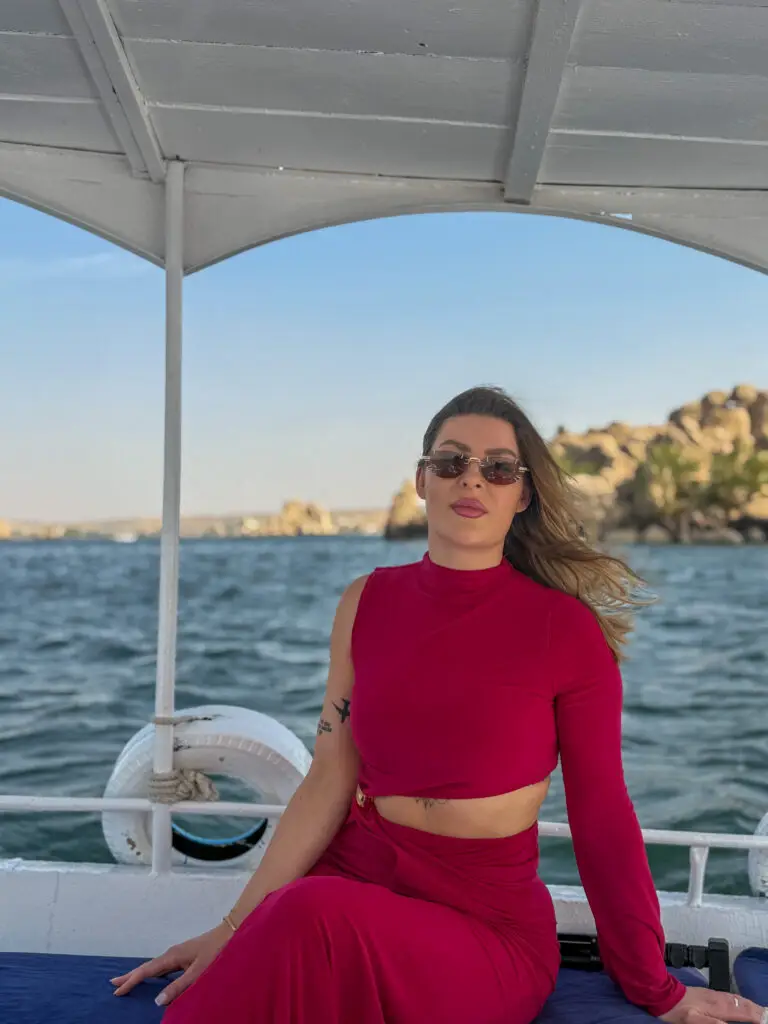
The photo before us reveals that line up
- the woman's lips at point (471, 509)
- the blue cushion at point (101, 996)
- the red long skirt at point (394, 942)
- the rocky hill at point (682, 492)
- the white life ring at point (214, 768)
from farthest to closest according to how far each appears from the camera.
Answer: the rocky hill at point (682, 492), the white life ring at point (214, 768), the woman's lips at point (471, 509), the blue cushion at point (101, 996), the red long skirt at point (394, 942)

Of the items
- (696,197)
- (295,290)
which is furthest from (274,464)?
(696,197)

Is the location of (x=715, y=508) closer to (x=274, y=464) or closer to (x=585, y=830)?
(x=274, y=464)

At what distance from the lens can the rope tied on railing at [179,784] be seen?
99.0 inches

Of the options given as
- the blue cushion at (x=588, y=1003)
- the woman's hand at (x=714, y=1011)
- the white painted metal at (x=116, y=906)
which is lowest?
the white painted metal at (x=116, y=906)

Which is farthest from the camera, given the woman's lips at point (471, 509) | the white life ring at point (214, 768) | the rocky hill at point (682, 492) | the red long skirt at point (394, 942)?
the rocky hill at point (682, 492)

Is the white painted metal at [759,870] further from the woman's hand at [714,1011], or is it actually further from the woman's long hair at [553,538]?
the woman's long hair at [553,538]

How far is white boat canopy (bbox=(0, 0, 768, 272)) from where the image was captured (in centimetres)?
182

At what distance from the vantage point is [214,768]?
8.64ft

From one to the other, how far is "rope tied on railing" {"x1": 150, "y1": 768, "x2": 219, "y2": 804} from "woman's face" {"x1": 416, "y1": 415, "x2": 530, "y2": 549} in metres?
1.07

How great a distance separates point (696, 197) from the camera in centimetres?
257

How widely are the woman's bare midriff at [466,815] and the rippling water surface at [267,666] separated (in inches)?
271

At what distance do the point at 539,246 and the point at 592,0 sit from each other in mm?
29033

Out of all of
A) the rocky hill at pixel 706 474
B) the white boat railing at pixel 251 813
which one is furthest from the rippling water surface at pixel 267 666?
the white boat railing at pixel 251 813

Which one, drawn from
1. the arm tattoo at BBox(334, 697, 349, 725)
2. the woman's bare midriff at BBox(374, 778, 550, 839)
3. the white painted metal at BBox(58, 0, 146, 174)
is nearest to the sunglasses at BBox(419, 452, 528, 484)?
the arm tattoo at BBox(334, 697, 349, 725)
